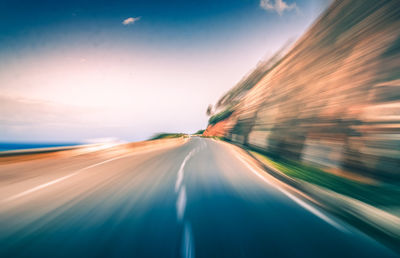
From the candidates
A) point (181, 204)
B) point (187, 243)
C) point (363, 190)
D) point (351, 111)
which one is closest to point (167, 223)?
point (187, 243)

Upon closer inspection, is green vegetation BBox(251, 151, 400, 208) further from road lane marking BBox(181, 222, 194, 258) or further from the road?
road lane marking BBox(181, 222, 194, 258)

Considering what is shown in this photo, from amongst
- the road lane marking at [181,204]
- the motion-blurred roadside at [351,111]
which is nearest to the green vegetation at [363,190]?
the motion-blurred roadside at [351,111]

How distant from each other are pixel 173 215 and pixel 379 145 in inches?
235

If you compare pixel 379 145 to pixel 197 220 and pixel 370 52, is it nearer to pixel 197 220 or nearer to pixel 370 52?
pixel 370 52

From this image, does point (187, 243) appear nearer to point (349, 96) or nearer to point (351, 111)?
point (351, 111)

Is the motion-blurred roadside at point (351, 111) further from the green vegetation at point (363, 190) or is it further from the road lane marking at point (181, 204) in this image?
the road lane marking at point (181, 204)

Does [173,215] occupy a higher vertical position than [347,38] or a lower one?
lower

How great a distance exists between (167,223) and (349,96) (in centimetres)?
782

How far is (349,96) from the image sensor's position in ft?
21.5

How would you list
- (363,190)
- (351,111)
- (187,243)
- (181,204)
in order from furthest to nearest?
(351,111), (363,190), (181,204), (187,243)

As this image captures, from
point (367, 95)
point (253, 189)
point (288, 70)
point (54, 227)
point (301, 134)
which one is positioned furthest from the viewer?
point (288, 70)

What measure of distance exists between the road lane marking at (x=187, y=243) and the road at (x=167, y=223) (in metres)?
0.01

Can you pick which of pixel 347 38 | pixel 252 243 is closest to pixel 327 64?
pixel 347 38

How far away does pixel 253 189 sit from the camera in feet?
15.5
